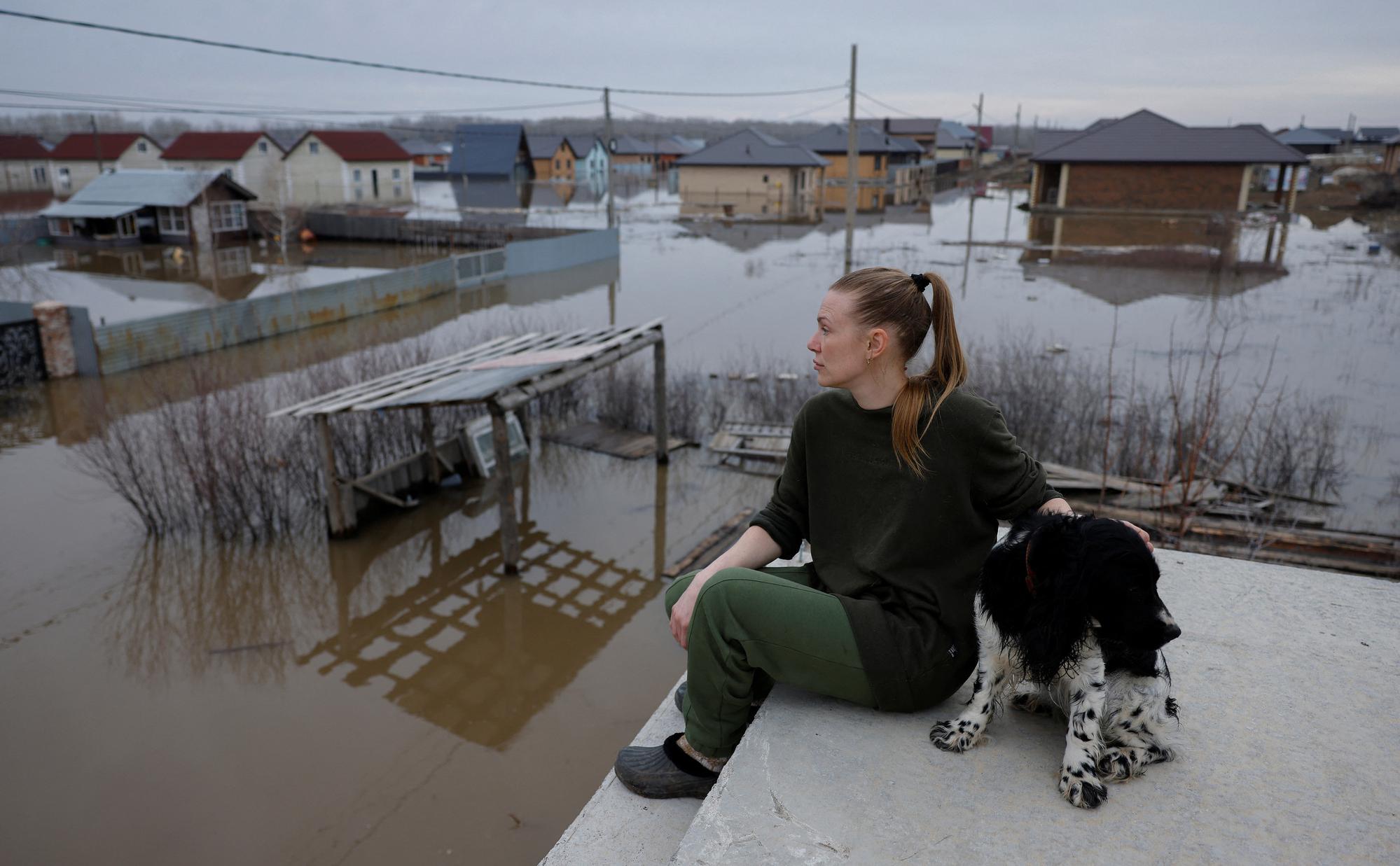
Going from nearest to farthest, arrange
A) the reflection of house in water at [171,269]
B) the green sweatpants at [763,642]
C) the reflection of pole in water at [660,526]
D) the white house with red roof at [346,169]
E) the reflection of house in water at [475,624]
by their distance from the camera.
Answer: the green sweatpants at [763,642] < the reflection of house in water at [475,624] < the reflection of pole in water at [660,526] < the reflection of house in water at [171,269] < the white house with red roof at [346,169]

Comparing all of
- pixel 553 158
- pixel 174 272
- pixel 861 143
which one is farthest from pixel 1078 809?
pixel 553 158

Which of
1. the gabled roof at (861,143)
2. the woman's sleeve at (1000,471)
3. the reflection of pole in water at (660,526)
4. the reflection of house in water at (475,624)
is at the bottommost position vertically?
the reflection of house in water at (475,624)

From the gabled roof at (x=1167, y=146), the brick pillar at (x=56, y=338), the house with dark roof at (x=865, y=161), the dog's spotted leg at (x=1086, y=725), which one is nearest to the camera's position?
the dog's spotted leg at (x=1086, y=725)

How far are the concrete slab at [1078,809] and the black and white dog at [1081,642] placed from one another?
0.10m

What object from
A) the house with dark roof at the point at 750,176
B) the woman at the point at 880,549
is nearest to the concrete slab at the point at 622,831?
the woman at the point at 880,549

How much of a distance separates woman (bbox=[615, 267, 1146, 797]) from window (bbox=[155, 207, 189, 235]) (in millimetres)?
41917

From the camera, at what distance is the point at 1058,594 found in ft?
7.77

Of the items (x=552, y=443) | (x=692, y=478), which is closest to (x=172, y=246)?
(x=552, y=443)

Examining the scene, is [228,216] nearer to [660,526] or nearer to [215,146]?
[215,146]

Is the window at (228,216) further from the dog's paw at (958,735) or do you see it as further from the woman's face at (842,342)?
the dog's paw at (958,735)

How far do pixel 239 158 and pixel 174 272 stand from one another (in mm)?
26874

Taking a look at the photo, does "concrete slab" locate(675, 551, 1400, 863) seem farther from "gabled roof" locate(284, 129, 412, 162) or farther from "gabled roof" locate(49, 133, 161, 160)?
"gabled roof" locate(49, 133, 161, 160)

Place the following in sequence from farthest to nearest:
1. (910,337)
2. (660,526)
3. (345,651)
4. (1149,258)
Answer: (1149,258)
(660,526)
(345,651)
(910,337)

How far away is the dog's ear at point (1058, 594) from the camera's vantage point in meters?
2.35
